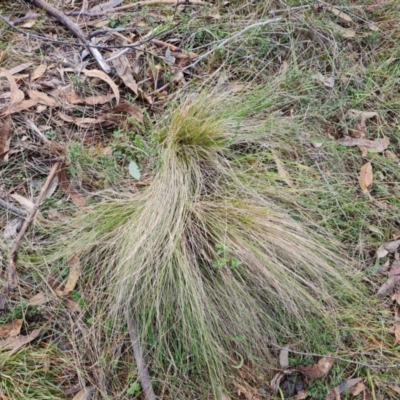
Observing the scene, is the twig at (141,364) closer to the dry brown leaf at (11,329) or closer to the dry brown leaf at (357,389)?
the dry brown leaf at (11,329)

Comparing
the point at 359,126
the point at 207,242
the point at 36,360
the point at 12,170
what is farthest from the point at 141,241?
the point at 359,126

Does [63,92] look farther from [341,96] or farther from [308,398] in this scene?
[308,398]

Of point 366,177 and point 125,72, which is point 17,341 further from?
point 366,177

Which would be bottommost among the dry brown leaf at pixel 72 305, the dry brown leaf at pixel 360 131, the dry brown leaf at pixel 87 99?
the dry brown leaf at pixel 72 305

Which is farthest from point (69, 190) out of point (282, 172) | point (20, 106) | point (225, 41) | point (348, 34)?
point (348, 34)

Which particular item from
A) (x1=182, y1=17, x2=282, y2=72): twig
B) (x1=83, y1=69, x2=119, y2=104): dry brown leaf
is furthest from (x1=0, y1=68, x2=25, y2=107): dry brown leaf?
(x1=182, y1=17, x2=282, y2=72): twig

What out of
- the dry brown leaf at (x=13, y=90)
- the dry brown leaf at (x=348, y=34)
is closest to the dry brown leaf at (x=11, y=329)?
the dry brown leaf at (x=13, y=90)
